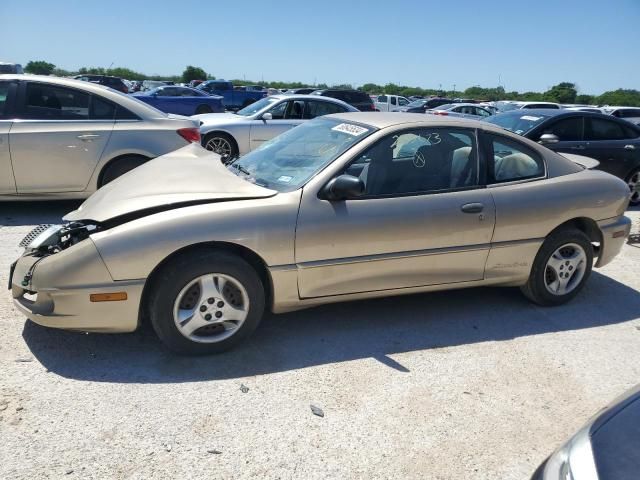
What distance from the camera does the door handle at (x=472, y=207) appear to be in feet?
12.7

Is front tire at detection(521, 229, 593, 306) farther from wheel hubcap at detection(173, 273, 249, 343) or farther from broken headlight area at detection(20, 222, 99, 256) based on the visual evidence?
broken headlight area at detection(20, 222, 99, 256)

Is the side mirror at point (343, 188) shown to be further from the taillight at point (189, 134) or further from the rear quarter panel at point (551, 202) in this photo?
the taillight at point (189, 134)

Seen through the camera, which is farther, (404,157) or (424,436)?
(404,157)

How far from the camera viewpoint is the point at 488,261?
4039 mm

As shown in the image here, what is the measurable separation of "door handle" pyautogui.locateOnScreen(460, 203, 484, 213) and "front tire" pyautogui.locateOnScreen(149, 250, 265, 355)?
1.57 m

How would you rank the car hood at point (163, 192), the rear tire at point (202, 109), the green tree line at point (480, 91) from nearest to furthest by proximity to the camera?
the car hood at point (163, 192), the rear tire at point (202, 109), the green tree line at point (480, 91)

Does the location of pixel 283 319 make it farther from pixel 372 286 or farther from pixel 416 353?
pixel 416 353

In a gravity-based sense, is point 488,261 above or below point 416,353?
above

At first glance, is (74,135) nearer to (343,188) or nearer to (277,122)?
(343,188)

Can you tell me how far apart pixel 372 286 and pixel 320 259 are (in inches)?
18.3

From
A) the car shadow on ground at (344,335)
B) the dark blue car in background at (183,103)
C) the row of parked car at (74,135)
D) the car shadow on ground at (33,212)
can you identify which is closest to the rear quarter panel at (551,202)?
the car shadow on ground at (344,335)

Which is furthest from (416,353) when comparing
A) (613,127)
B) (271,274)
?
(613,127)

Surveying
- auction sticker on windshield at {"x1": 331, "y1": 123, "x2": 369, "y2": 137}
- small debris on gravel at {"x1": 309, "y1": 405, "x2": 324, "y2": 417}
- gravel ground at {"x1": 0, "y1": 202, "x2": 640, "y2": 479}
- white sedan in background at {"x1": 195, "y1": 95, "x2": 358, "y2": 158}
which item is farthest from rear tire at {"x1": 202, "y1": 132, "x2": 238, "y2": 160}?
small debris on gravel at {"x1": 309, "y1": 405, "x2": 324, "y2": 417}

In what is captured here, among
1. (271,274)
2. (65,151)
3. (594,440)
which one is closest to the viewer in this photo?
(594,440)
